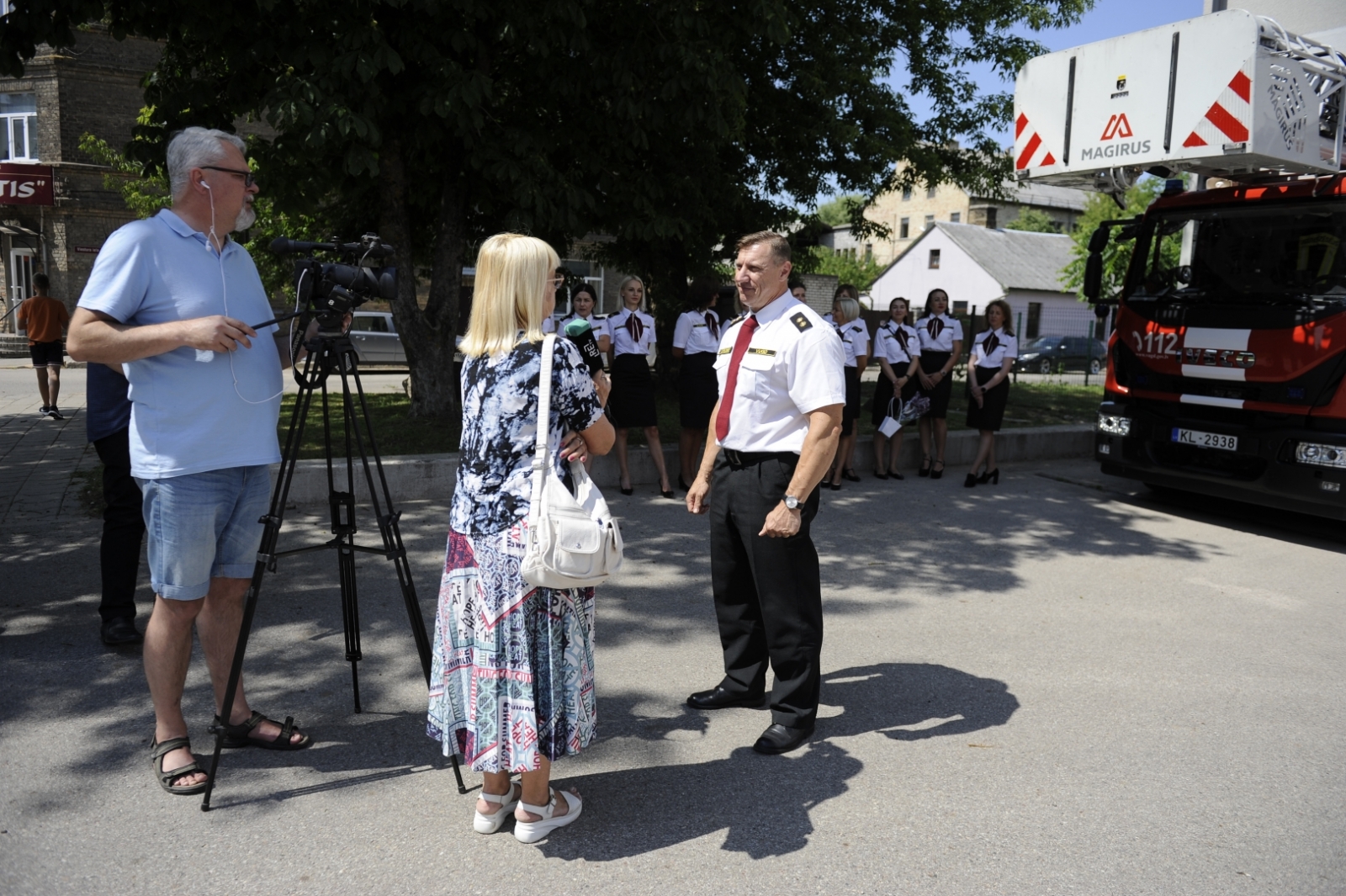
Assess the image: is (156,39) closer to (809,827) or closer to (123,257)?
(123,257)

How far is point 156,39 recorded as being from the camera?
9.32 meters

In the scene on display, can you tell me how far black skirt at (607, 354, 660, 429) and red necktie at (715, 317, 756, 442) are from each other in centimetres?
457

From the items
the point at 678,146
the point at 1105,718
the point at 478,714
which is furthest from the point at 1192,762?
the point at 678,146

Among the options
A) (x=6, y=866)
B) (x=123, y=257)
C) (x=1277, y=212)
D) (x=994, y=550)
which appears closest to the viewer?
(x=6, y=866)

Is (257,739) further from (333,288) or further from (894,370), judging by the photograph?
(894,370)

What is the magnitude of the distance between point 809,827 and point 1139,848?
3.55ft

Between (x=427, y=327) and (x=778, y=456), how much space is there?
8.08 m

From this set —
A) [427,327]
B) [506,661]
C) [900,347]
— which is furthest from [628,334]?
[506,661]

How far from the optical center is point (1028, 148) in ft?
28.2

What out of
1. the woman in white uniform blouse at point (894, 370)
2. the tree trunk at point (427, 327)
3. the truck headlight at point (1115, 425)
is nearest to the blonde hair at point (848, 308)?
the woman in white uniform blouse at point (894, 370)

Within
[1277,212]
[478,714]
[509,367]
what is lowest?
[478,714]

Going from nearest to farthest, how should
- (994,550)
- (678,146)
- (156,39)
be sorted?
1. (994,550)
2. (156,39)
3. (678,146)

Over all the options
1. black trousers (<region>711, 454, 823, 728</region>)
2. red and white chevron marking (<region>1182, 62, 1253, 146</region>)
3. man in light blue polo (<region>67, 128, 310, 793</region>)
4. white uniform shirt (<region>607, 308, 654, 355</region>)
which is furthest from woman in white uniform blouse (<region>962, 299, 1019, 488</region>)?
man in light blue polo (<region>67, 128, 310, 793</region>)

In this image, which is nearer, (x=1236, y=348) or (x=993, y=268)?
(x=1236, y=348)
